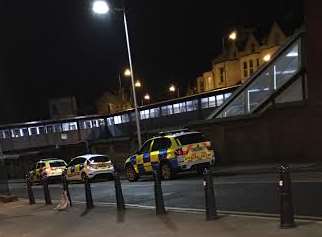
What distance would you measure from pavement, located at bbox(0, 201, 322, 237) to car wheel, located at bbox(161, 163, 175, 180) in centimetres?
564

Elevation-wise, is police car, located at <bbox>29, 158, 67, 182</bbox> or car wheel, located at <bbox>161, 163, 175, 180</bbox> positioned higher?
car wheel, located at <bbox>161, 163, 175, 180</bbox>

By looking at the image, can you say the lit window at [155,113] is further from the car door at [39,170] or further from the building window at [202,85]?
the car door at [39,170]

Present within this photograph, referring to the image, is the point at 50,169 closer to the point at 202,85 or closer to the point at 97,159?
the point at 97,159

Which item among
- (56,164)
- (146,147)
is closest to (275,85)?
(146,147)

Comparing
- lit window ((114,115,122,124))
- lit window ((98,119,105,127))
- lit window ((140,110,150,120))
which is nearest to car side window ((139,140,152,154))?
lit window ((140,110,150,120))

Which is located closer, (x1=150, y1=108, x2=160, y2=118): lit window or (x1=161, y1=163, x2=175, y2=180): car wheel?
(x1=161, y1=163, x2=175, y2=180): car wheel

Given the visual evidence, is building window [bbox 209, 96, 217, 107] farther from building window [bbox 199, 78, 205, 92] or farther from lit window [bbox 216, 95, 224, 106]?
building window [bbox 199, 78, 205, 92]

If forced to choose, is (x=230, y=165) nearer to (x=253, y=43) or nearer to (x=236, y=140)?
(x=236, y=140)

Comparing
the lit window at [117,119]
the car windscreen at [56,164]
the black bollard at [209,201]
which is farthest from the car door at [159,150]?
the lit window at [117,119]

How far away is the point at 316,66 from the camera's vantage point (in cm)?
2022

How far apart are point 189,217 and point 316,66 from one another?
1224 centimetres

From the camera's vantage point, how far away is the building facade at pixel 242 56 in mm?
64625

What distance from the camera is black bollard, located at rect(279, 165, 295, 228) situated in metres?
7.83

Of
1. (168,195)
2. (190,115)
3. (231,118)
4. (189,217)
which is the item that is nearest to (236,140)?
(231,118)
